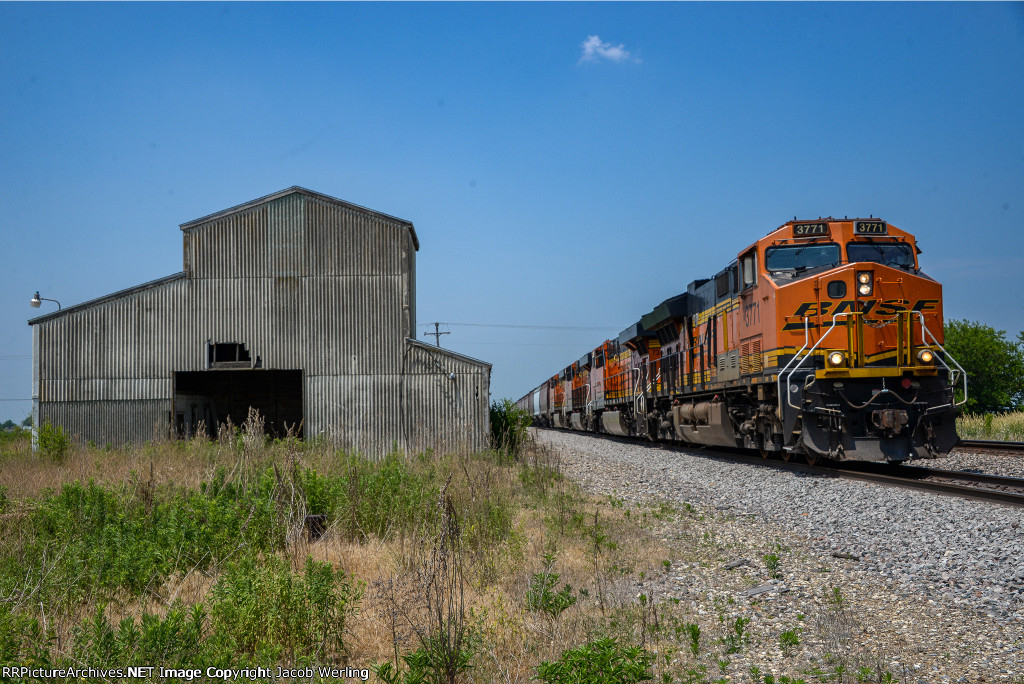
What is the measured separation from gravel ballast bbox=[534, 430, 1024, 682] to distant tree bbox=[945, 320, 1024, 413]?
49162mm

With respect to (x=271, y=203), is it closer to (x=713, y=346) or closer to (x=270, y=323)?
(x=270, y=323)

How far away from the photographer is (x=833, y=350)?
40.0ft

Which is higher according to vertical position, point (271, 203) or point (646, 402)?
point (271, 203)

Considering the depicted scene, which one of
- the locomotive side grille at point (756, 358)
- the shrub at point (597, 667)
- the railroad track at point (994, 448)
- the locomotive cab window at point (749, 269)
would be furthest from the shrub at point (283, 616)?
the railroad track at point (994, 448)

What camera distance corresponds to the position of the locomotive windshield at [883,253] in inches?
512

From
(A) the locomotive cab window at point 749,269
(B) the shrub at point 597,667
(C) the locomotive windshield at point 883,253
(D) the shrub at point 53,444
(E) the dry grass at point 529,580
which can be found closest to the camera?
(B) the shrub at point 597,667

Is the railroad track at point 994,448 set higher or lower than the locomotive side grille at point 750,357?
lower

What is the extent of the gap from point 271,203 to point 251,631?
14968mm

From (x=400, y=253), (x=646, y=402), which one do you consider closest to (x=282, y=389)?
(x=400, y=253)

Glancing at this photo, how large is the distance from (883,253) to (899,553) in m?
7.78

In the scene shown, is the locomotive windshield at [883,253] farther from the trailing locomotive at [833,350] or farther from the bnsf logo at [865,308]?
the bnsf logo at [865,308]

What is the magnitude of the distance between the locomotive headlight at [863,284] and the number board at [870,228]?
3.62ft

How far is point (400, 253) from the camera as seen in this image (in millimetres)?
18031

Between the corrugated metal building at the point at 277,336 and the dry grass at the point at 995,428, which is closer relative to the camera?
the corrugated metal building at the point at 277,336
